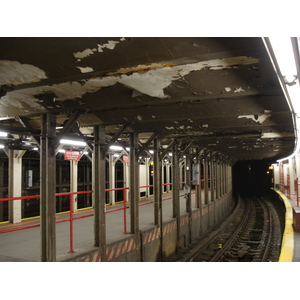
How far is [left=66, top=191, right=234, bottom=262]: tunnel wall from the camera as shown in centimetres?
597

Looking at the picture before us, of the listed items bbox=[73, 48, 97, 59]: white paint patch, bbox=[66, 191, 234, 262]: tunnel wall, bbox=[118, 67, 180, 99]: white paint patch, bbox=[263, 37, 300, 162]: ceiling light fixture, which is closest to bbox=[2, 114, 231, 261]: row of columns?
bbox=[66, 191, 234, 262]: tunnel wall

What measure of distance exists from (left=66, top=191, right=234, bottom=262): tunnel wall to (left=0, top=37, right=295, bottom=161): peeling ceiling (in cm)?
284

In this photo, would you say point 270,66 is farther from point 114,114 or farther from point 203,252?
point 203,252

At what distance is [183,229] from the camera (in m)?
10.1

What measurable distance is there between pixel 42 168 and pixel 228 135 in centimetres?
633

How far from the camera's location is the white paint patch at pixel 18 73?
120 inches

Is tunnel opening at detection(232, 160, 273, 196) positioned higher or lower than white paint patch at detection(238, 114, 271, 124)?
lower

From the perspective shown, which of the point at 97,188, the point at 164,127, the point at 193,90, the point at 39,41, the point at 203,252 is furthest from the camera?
the point at 203,252

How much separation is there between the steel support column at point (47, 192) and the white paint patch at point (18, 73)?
1.42m

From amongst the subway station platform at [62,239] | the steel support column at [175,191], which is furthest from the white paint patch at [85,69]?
the steel support column at [175,191]

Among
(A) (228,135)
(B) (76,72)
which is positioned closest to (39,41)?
(B) (76,72)

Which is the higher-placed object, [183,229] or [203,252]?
[183,229]

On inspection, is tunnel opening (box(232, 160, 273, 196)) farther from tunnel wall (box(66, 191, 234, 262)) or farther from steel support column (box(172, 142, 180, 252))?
steel support column (box(172, 142, 180, 252))

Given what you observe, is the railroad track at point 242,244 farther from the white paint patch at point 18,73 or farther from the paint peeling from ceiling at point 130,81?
the white paint patch at point 18,73
